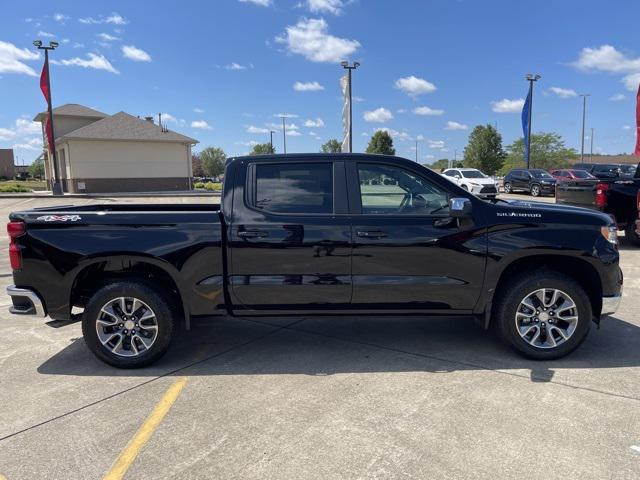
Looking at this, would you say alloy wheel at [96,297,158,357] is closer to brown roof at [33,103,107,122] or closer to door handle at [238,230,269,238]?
door handle at [238,230,269,238]

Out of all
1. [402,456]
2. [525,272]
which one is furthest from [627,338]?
[402,456]

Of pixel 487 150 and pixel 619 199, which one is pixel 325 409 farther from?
pixel 487 150

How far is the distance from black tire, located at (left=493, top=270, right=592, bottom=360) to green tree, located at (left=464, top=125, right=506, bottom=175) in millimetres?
65106

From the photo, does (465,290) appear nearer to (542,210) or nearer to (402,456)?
(542,210)

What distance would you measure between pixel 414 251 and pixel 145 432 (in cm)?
248

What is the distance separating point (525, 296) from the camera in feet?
13.9

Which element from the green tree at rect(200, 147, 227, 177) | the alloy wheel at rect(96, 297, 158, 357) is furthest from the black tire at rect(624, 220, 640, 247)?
the green tree at rect(200, 147, 227, 177)

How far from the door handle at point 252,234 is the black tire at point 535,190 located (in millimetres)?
27940

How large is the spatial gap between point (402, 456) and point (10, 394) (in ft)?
10.0

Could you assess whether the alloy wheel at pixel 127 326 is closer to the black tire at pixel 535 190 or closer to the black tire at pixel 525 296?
the black tire at pixel 525 296

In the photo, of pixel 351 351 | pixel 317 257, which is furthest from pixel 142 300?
pixel 351 351

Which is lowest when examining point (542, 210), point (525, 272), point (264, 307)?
point (264, 307)

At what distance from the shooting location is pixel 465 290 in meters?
4.26

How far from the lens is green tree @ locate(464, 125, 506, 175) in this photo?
65062 mm
